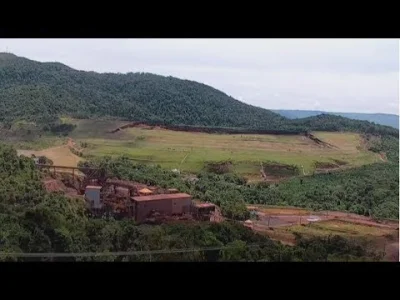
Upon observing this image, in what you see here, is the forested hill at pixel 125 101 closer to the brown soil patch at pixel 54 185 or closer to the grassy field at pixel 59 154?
the grassy field at pixel 59 154

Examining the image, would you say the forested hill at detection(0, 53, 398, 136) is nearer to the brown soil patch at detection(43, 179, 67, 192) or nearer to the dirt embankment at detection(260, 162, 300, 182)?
the dirt embankment at detection(260, 162, 300, 182)

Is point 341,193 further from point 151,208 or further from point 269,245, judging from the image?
point 151,208

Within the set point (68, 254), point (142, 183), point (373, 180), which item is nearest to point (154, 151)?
point (142, 183)

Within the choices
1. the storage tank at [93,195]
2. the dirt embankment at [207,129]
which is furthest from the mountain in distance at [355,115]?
the storage tank at [93,195]

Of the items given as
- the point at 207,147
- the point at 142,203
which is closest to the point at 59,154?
the point at 142,203

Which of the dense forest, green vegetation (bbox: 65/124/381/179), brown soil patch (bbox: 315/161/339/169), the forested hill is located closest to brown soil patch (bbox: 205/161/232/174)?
green vegetation (bbox: 65/124/381/179)

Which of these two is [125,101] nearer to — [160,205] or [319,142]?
[160,205]
